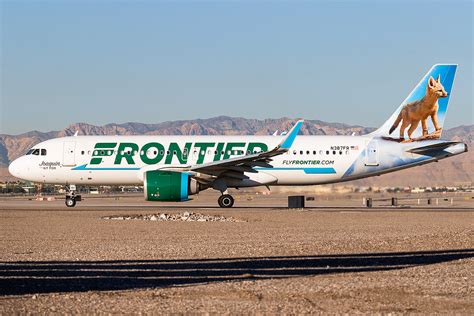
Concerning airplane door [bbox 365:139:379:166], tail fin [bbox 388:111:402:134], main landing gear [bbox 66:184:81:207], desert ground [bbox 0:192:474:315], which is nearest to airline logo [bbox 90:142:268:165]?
main landing gear [bbox 66:184:81:207]

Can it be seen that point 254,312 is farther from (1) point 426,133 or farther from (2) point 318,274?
(1) point 426,133

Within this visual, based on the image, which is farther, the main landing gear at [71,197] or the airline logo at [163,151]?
the main landing gear at [71,197]

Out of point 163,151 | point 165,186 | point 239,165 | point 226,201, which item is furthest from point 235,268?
point 226,201

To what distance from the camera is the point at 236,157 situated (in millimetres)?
45094

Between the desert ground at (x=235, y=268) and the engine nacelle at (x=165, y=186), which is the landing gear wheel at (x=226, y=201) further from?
the desert ground at (x=235, y=268)

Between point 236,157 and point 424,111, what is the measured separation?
11.1 metres

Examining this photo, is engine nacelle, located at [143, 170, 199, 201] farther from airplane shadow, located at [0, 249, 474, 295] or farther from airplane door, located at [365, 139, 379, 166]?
airplane shadow, located at [0, 249, 474, 295]

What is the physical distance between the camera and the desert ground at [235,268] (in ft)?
39.1

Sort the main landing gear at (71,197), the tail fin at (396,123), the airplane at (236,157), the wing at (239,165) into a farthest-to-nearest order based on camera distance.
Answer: the tail fin at (396,123)
the main landing gear at (71,197)
the airplane at (236,157)
the wing at (239,165)

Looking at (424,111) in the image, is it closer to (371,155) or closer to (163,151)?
(371,155)

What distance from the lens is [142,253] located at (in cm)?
1948

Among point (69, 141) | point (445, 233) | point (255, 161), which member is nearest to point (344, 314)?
point (445, 233)

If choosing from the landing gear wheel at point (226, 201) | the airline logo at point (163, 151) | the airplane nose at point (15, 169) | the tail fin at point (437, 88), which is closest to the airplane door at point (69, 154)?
the airline logo at point (163, 151)

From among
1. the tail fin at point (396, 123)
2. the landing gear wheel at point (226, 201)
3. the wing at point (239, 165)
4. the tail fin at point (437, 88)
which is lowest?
the landing gear wheel at point (226, 201)
